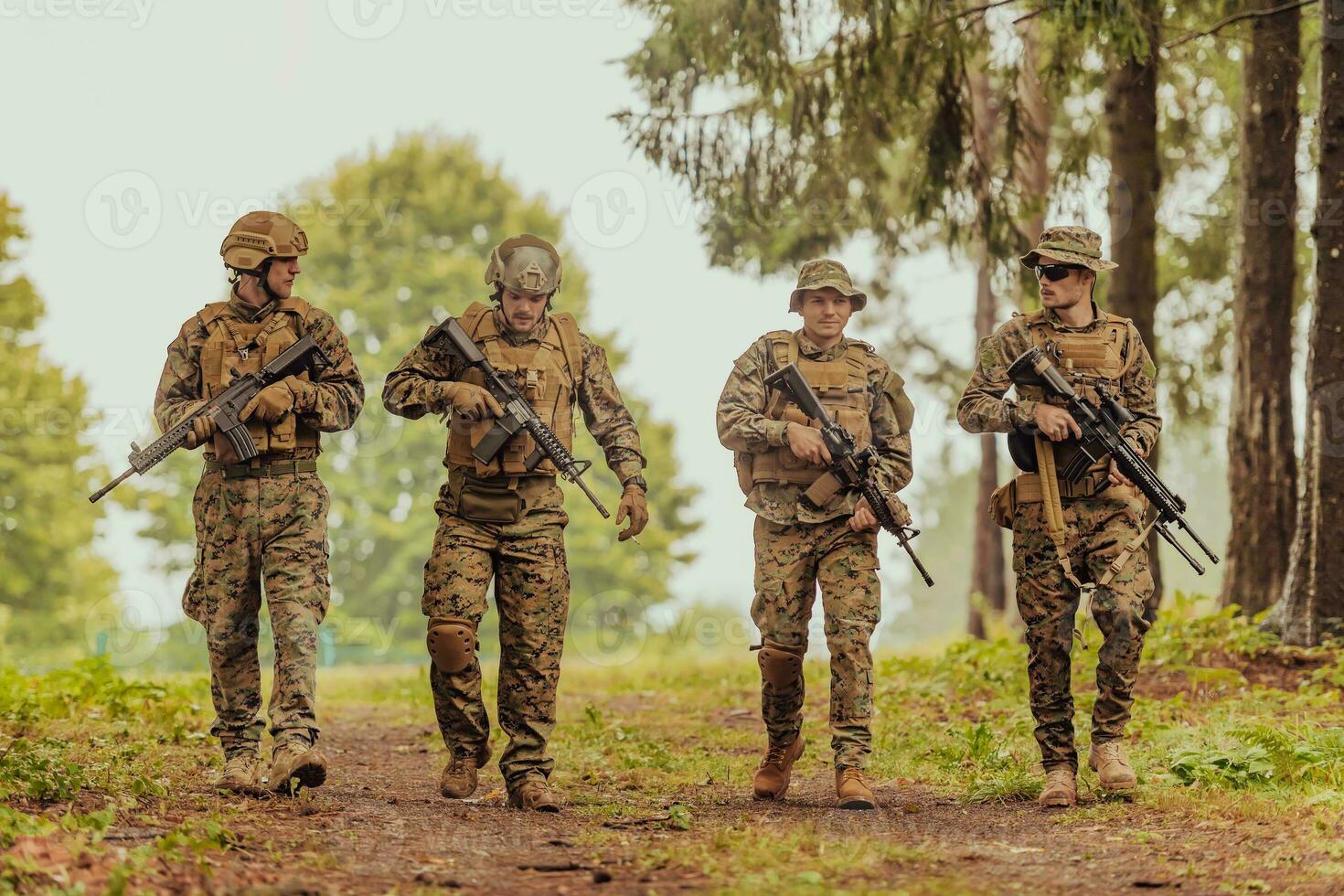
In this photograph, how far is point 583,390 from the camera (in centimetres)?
684

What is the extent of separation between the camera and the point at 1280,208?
39.9 ft

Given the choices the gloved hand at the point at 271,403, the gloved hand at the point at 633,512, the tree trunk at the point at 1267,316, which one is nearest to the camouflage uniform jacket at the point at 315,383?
the gloved hand at the point at 271,403

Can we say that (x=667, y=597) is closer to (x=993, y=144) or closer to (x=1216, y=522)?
(x=993, y=144)

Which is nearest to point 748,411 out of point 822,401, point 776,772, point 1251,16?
point 822,401

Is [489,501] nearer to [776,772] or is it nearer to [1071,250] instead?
[776,772]

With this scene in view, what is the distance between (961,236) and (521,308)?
8.11m

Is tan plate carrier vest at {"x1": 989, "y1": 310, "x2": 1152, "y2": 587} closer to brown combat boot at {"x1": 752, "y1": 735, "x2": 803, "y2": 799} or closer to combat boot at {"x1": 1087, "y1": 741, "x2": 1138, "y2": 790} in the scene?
combat boot at {"x1": 1087, "y1": 741, "x2": 1138, "y2": 790}

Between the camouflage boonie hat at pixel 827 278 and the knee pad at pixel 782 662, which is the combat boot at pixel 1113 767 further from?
the camouflage boonie hat at pixel 827 278

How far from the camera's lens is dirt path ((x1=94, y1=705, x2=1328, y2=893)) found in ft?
14.9

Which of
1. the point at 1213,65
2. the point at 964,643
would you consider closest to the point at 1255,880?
the point at 964,643

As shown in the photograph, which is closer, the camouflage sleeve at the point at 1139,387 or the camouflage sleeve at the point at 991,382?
the camouflage sleeve at the point at 991,382

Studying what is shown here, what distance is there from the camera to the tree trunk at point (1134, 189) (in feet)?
40.7

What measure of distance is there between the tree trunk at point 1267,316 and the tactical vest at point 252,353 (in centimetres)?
855

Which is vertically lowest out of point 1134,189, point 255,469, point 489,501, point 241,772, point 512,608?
point 241,772
